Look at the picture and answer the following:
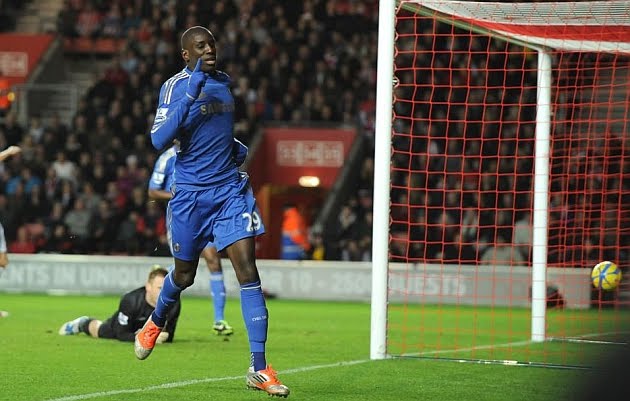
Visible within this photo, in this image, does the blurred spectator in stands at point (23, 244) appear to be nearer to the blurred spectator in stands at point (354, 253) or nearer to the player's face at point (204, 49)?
the blurred spectator in stands at point (354, 253)

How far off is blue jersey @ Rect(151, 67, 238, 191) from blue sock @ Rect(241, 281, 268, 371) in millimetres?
666

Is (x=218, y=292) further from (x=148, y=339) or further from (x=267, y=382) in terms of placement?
(x=267, y=382)

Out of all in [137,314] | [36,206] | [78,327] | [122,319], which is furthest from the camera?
[36,206]

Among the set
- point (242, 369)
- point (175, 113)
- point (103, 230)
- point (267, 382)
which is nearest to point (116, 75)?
point (103, 230)

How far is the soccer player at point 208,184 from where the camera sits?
20.8 feet

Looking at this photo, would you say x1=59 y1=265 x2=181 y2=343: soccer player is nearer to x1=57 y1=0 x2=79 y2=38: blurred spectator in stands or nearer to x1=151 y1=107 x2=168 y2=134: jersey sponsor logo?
x1=151 y1=107 x2=168 y2=134: jersey sponsor logo

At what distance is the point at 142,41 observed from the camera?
86.3 feet

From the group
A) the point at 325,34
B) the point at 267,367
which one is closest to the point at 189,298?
the point at 325,34

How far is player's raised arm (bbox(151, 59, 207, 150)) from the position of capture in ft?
20.4

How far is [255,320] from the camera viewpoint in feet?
20.9

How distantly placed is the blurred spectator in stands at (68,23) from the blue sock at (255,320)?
2179cm

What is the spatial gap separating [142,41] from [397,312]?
41.8ft

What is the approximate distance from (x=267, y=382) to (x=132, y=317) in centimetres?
383

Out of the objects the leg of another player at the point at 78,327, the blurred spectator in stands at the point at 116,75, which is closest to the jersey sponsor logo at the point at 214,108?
the leg of another player at the point at 78,327
